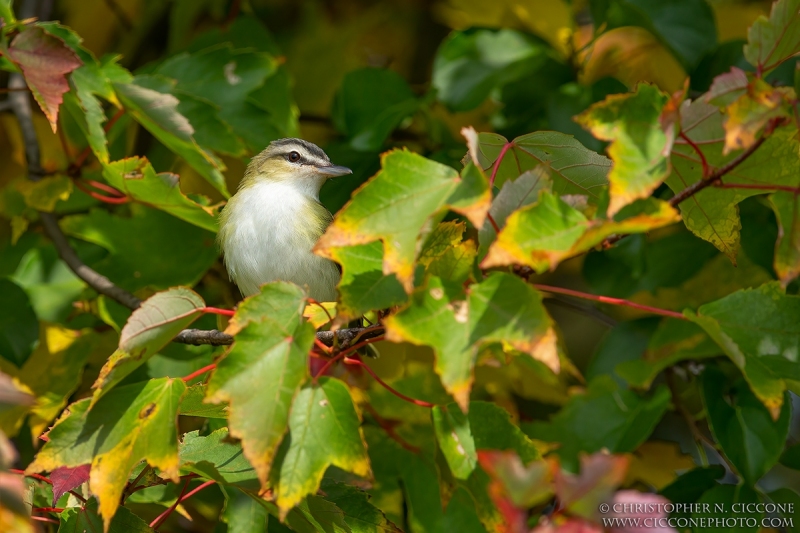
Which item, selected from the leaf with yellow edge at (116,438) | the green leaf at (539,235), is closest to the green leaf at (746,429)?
the green leaf at (539,235)

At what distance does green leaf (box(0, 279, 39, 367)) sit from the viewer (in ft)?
10.5

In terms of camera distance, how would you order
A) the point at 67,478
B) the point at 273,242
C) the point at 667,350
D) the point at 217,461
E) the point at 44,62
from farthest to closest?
the point at 273,242
the point at 667,350
the point at 44,62
the point at 217,461
the point at 67,478

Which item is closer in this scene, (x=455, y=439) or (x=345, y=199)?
(x=455, y=439)

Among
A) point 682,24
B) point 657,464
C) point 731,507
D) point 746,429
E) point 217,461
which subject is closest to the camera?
point 217,461

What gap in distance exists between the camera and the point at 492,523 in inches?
83.4

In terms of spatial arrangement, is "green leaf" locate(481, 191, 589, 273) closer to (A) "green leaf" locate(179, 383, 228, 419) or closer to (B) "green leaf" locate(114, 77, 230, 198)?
(A) "green leaf" locate(179, 383, 228, 419)

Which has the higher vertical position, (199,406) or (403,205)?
(403,205)

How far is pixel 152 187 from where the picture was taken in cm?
289

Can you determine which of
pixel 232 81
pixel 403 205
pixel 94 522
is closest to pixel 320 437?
pixel 403 205

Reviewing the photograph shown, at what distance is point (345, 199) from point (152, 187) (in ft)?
4.13

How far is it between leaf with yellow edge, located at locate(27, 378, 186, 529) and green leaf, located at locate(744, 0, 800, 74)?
164cm

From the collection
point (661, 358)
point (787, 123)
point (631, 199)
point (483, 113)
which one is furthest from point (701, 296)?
point (631, 199)

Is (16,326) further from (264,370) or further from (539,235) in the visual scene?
(539,235)

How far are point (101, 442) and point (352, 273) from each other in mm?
776
